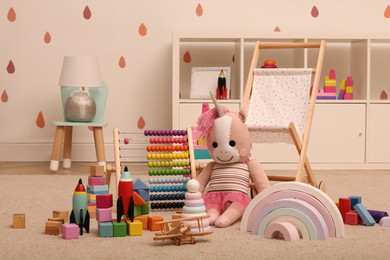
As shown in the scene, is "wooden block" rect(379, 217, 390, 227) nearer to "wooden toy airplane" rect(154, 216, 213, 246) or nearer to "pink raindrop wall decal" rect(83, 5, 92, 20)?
"wooden toy airplane" rect(154, 216, 213, 246)

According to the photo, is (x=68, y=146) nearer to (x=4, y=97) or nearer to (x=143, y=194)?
(x=4, y=97)

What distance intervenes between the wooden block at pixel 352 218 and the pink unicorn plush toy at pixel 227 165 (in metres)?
0.31

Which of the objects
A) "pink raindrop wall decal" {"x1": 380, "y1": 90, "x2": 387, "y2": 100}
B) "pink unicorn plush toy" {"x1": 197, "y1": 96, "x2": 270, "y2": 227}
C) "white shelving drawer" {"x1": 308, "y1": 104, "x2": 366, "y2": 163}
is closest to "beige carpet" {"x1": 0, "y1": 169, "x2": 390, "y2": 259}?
"pink unicorn plush toy" {"x1": 197, "y1": 96, "x2": 270, "y2": 227}

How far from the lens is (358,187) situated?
3.46 metres

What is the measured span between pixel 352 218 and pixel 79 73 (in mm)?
2251

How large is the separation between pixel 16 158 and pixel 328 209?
2975 millimetres

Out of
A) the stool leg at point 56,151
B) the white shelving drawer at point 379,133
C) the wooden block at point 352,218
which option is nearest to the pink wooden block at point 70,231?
the wooden block at point 352,218

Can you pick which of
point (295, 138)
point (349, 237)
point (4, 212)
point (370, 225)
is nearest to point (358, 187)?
point (295, 138)

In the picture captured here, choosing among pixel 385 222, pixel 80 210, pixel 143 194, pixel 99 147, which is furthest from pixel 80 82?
pixel 385 222

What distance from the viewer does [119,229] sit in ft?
7.25

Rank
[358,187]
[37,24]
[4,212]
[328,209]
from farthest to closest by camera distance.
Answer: [37,24]
[358,187]
[4,212]
[328,209]

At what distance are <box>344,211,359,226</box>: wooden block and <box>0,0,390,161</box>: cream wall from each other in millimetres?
2404

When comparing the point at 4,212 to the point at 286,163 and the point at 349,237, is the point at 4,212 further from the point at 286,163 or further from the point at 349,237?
the point at 286,163

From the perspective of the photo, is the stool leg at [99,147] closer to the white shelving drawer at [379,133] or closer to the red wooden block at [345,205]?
the white shelving drawer at [379,133]
